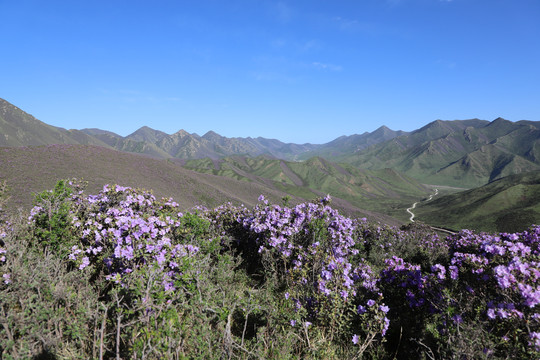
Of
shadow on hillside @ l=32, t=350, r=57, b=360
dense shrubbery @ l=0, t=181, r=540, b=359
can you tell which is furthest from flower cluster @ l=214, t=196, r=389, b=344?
shadow on hillside @ l=32, t=350, r=57, b=360

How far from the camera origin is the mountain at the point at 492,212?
71719 mm

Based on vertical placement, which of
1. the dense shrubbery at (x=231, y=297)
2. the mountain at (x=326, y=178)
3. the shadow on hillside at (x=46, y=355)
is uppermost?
the mountain at (x=326, y=178)

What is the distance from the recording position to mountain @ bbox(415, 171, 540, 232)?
7172 centimetres

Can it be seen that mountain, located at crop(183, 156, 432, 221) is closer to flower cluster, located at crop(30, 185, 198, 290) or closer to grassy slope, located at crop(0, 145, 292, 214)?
grassy slope, located at crop(0, 145, 292, 214)

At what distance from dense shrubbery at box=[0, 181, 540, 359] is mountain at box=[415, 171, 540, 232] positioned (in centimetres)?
8054

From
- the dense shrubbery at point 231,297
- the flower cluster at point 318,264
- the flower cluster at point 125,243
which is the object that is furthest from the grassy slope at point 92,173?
the flower cluster at point 318,264

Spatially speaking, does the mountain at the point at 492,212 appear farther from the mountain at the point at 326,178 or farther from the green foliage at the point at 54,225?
the green foliage at the point at 54,225

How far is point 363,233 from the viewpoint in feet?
57.9

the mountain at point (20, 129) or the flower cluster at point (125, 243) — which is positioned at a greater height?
the mountain at point (20, 129)

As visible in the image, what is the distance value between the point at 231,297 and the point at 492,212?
10666cm

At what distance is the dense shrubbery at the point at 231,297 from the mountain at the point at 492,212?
80540 mm

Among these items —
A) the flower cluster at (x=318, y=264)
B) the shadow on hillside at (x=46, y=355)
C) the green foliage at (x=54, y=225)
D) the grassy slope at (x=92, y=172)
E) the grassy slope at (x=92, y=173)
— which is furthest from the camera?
the grassy slope at (x=92, y=172)

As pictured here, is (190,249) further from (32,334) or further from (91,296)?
(32,334)

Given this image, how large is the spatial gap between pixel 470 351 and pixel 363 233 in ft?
45.7
